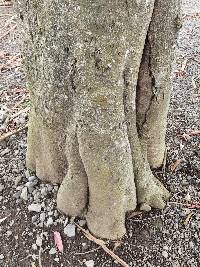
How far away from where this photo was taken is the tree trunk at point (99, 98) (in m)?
1.54

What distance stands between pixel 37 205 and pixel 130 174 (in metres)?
0.52

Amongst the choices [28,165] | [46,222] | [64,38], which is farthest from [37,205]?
[64,38]

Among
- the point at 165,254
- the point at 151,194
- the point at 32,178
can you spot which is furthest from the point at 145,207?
the point at 32,178

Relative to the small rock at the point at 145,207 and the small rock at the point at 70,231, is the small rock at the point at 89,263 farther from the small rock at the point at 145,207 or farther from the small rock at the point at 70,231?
the small rock at the point at 145,207

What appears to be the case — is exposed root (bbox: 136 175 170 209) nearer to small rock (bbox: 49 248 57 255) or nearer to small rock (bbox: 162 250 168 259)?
small rock (bbox: 162 250 168 259)

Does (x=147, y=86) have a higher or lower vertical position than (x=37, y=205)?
higher

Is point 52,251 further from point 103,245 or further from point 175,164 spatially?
point 175,164

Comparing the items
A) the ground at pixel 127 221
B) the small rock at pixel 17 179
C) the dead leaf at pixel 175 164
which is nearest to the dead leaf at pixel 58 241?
the ground at pixel 127 221

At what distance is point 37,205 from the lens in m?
2.14

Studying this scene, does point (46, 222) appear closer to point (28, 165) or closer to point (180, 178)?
point (28, 165)

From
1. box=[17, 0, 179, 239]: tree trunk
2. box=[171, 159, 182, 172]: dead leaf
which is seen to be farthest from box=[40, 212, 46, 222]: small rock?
box=[171, 159, 182, 172]: dead leaf

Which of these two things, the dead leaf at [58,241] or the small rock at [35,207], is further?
the small rock at [35,207]

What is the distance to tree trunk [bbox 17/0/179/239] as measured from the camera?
1544 mm

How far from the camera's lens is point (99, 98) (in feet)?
5.36
